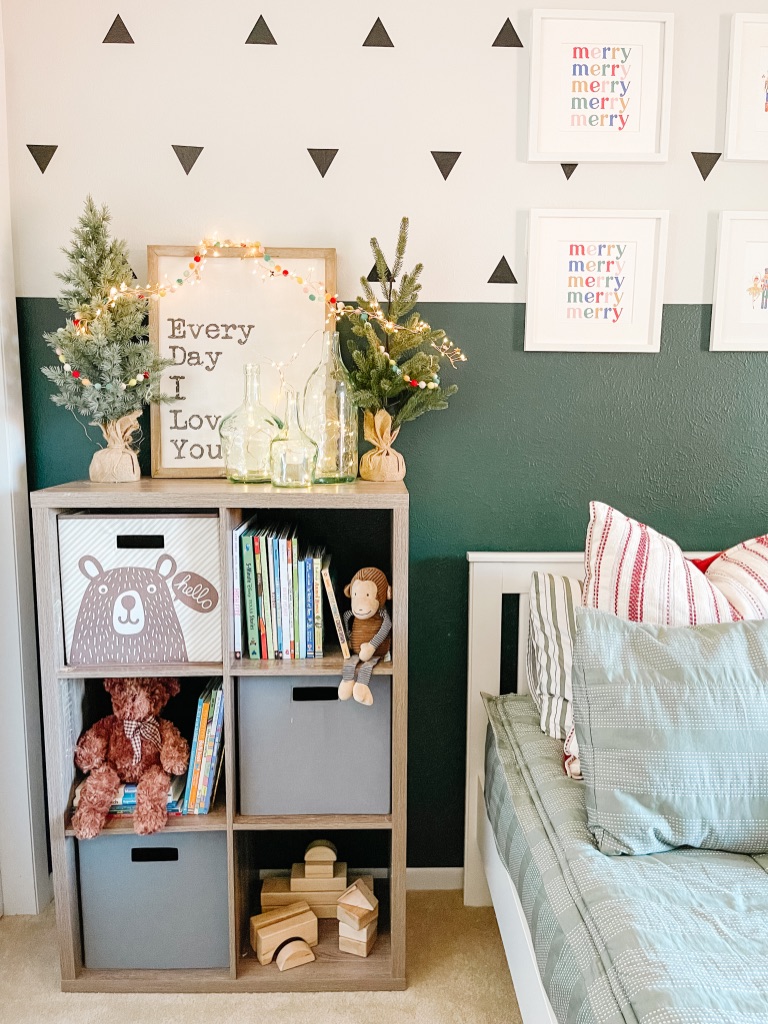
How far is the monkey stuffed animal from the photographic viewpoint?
1.65 metres

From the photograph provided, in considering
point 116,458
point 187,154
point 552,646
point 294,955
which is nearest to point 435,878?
point 294,955

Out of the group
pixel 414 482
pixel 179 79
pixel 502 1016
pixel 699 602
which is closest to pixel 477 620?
pixel 414 482

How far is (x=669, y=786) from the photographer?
1.32m

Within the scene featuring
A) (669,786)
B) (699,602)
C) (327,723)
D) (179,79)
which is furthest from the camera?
(179,79)

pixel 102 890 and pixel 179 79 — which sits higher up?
pixel 179 79

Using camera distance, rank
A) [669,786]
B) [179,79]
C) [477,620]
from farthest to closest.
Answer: [477,620] < [179,79] < [669,786]

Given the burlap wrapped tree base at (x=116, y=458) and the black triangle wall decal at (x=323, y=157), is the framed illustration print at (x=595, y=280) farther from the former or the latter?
the burlap wrapped tree base at (x=116, y=458)

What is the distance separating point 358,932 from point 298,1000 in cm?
19

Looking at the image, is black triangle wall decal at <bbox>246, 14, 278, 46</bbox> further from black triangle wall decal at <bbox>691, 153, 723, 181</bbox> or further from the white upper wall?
black triangle wall decal at <bbox>691, 153, 723, 181</bbox>

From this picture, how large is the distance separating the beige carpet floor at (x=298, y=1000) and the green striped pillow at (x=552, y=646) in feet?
1.94

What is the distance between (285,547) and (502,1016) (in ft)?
3.64

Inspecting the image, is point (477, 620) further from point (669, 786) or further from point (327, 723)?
point (669, 786)

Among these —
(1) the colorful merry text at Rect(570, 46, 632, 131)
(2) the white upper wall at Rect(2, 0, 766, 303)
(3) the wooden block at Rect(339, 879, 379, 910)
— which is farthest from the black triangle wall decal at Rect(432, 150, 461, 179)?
(3) the wooden block at Rect(339, 879, 379, 910)

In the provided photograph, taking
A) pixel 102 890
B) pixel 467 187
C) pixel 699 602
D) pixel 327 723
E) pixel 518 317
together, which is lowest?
pixel 102 890
